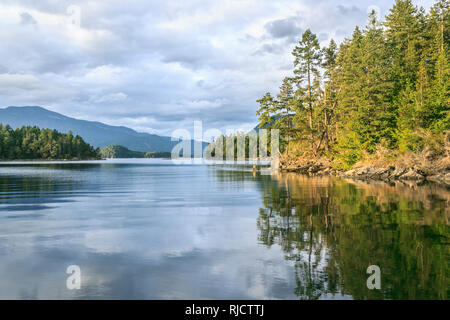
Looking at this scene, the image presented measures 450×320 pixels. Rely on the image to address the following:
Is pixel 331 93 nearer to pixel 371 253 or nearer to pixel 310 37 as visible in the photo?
pixel 310 37

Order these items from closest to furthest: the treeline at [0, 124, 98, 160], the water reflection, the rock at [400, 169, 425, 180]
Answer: the water reflection → the rock at [400, 169, 425, 180] → the treeline at [0, 124, 98, 160]

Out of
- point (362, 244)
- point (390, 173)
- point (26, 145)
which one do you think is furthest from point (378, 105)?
point (26, 145)

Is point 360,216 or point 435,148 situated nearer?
point 360,216

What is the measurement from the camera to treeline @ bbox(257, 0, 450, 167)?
4619 cm

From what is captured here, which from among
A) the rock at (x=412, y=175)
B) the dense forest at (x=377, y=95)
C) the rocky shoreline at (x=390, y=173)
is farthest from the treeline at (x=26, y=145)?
the rock at (x=412, y=175)

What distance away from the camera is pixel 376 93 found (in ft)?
169


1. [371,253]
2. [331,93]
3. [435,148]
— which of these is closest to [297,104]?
[331,93]

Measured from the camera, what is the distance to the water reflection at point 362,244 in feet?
26.9

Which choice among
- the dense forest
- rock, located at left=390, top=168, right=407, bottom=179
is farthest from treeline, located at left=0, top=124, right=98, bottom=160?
rock, located at left=390, top=168, right=407, bottom=179

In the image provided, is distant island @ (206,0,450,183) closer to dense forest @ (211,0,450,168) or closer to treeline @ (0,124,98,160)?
dense forest @ (211,0,450,168)

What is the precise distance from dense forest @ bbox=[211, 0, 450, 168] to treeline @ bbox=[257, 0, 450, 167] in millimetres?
111
